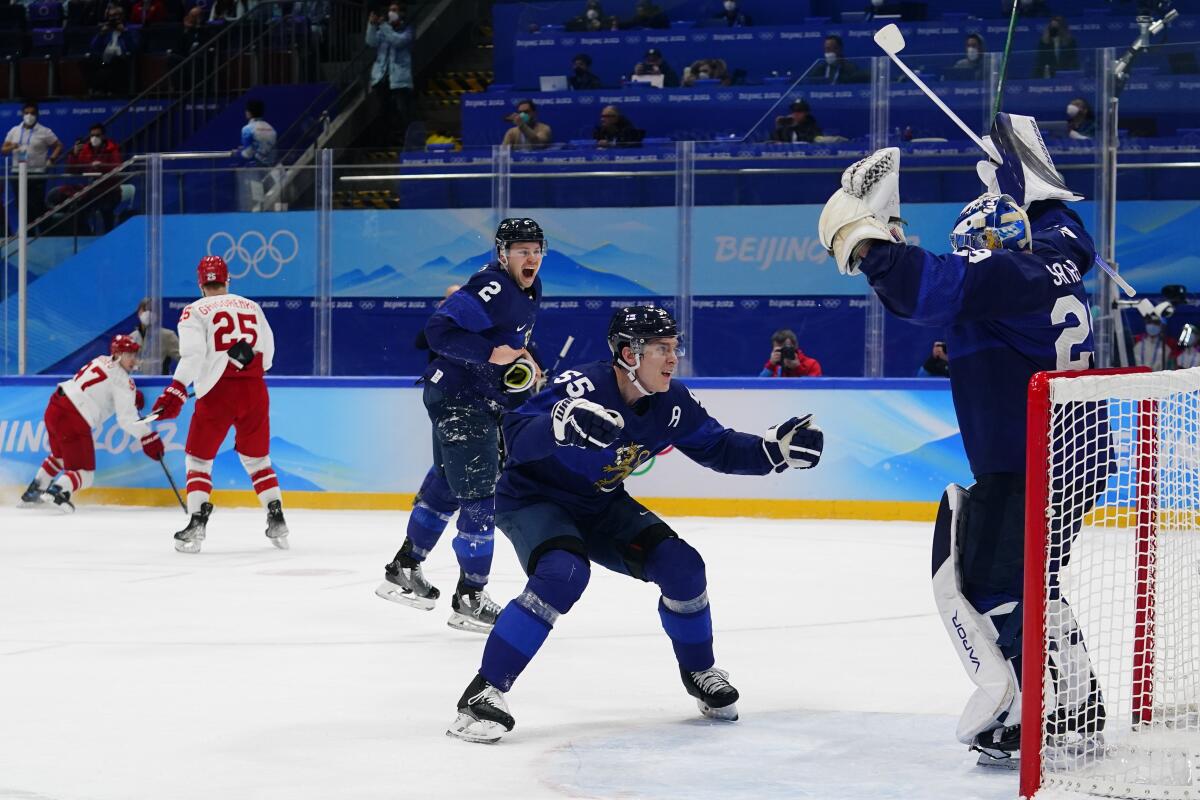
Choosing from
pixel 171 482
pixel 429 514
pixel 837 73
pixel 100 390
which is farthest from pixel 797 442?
pixel 100 390

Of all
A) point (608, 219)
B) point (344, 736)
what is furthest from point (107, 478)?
point (344, 736)

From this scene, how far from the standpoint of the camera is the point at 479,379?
569 cm

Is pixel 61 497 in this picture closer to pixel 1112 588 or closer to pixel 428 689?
pixel 428 689

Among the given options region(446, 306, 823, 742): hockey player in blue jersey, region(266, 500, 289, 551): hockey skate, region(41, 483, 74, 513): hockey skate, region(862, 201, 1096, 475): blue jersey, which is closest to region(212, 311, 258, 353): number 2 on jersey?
region(266, 500, 289, 551): hockey skate

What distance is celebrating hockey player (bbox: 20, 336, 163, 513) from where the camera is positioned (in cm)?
1030

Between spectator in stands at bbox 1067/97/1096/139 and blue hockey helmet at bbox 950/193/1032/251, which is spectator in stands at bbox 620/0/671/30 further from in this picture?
blue hockey helmet at bbox 950/193/1032/251

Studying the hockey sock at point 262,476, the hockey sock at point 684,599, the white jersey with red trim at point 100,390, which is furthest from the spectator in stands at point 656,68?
the hockey sock at point 684,599

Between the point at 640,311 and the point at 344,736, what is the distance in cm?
123

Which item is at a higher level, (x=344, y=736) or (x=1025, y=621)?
(x=1025, y=621)

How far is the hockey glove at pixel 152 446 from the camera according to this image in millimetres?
10359

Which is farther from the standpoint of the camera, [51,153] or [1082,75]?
[51,153]

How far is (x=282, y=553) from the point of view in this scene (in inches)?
313

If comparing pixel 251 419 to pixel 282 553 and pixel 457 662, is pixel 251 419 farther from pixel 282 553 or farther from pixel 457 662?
pixel 457 662

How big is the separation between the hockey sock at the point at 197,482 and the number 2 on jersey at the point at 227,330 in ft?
1.88
